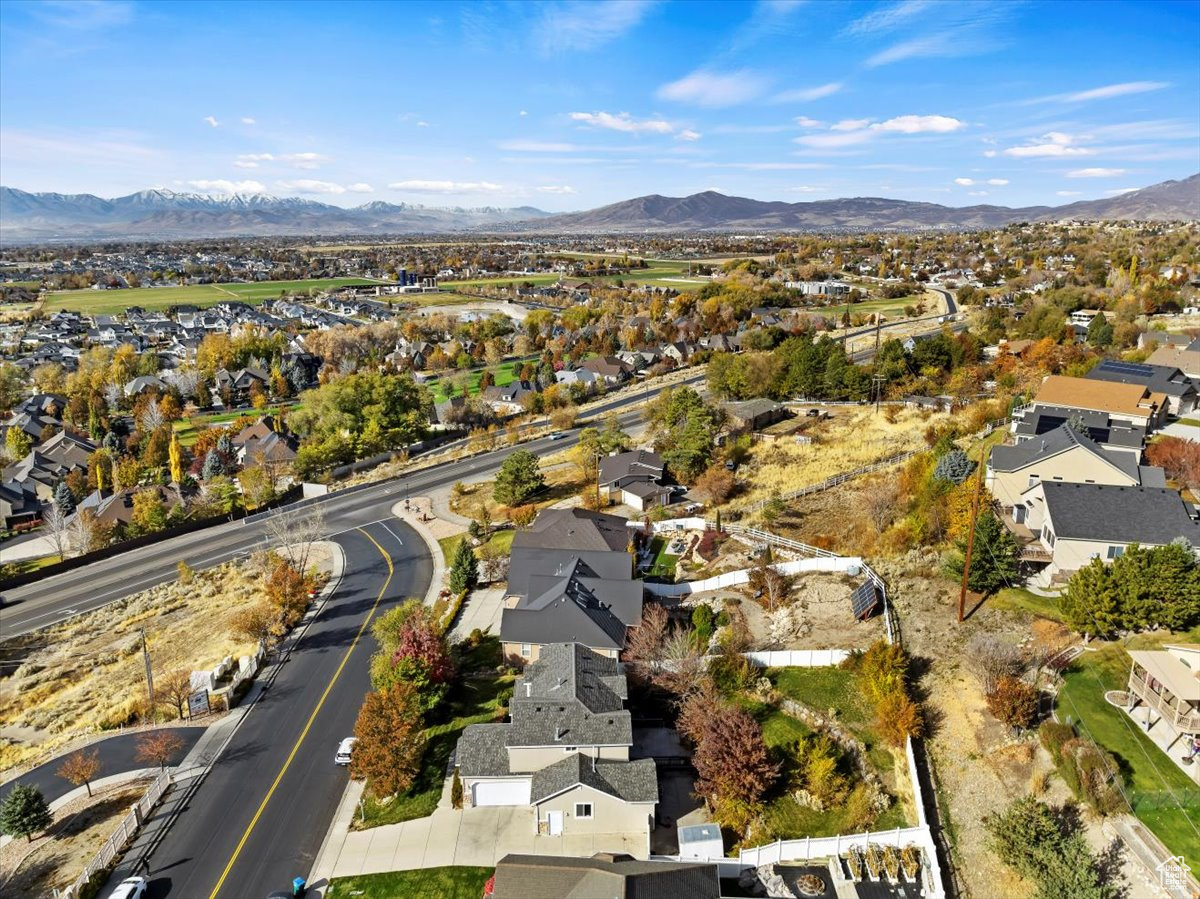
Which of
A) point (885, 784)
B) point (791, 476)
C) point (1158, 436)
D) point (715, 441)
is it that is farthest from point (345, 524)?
point (1158, 436)

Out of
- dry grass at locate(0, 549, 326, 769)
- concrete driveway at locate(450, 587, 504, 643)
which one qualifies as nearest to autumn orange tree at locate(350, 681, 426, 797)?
concrete driveway at locate(450, 587, 504, 643)

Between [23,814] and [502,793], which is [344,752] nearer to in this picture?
[502,793]

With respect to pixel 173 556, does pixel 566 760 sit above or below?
above

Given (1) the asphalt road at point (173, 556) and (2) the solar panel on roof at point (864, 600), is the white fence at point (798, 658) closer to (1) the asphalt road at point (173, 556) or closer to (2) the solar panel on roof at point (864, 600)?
(2) the solar panel on roof at point (864, 600)

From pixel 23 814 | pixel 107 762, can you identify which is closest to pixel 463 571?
pixel 107 762

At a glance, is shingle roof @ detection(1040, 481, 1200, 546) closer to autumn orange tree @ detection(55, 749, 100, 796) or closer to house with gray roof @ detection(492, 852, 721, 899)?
house with gray roof @ detection(492, 852, 721, 899)
